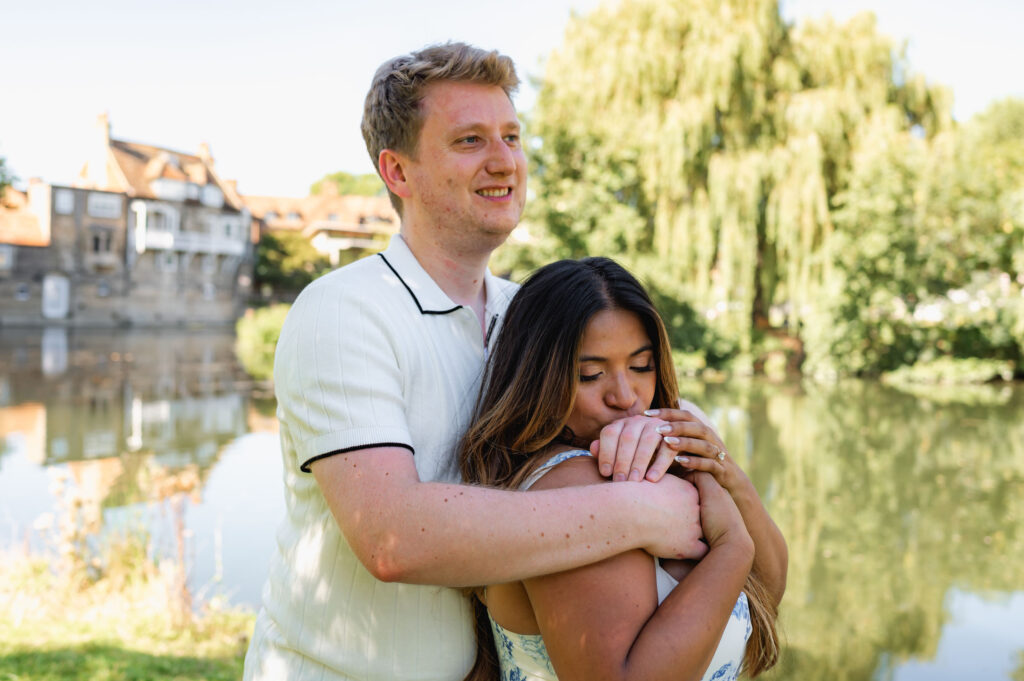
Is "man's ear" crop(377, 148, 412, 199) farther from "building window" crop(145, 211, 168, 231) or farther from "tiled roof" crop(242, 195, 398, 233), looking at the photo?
"tiled roof" crop(242, 195, 398, 233)

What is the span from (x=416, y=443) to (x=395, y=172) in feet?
2.53

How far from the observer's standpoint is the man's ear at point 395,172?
2125mm

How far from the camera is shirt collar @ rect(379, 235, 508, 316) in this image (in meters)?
1.92

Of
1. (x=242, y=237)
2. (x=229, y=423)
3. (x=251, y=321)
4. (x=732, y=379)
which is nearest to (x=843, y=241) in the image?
(x=732, y=379)

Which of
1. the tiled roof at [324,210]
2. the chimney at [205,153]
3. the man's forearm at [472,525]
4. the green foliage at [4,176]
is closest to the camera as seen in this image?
the man's forearm at [472,525]

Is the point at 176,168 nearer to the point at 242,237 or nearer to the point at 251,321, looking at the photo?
the point at 242,237

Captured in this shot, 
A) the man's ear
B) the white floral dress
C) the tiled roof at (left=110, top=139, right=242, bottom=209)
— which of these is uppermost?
the tiled roof at (left=110, top=139, right=242, bottom=209)

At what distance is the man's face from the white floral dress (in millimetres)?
678

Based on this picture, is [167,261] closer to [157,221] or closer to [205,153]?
[157,221]

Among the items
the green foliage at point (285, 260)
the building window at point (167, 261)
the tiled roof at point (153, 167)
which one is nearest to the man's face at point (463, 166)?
the tiled roof at point (153, 167)

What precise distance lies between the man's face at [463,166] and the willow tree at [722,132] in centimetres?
1581

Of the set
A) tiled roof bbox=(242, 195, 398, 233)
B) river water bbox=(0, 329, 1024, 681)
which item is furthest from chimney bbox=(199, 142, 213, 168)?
river water bbox=(0, 329, 1024, 681)

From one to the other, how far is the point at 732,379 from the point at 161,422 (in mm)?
13146

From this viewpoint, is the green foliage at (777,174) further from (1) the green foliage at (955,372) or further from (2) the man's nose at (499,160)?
(2) the man's nose at (499,160)
